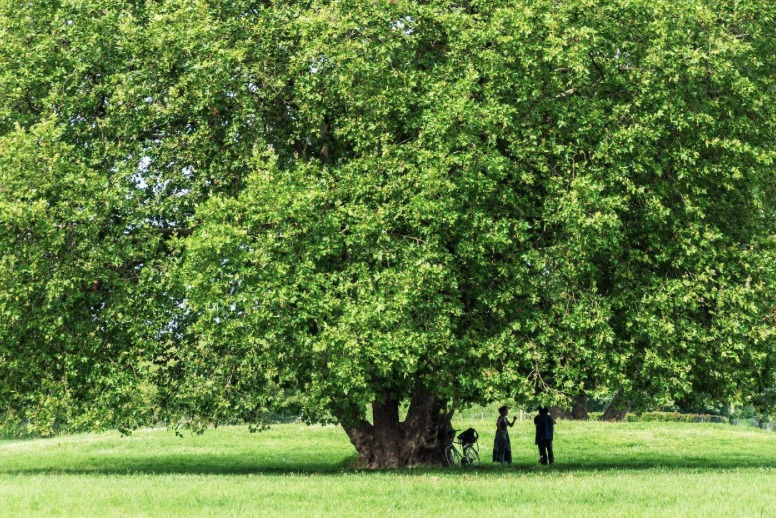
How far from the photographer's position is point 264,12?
75.4 feet

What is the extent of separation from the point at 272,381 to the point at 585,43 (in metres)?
12.5

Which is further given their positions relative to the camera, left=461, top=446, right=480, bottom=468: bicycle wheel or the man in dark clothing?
the man in dark clothing

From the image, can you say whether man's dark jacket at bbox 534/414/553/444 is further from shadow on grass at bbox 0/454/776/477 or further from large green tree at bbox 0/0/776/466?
large green tree at bbox 0/0/776/466

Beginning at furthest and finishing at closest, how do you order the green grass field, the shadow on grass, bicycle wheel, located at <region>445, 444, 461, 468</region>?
1. bicycle wheel, located at <region>445, 444, 461, 468</region>
2. the shadow on grass
3. the green grass field

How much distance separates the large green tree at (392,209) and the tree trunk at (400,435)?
2.78 meters

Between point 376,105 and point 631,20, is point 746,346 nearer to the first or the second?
point 631,20

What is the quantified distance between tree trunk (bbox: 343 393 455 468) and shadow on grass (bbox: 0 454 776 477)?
2.96 ft

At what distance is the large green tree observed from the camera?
2002 centimetres

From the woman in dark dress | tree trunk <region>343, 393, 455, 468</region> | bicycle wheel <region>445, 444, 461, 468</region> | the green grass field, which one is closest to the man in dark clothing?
the woman in dark dress

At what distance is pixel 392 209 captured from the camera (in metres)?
20.4

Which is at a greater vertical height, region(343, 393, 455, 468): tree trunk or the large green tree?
the large green tree

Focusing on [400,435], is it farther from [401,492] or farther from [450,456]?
[401,492]

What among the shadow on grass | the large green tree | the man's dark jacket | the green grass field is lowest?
the shadow on grass

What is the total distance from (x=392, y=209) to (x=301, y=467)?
1169 centimetres
